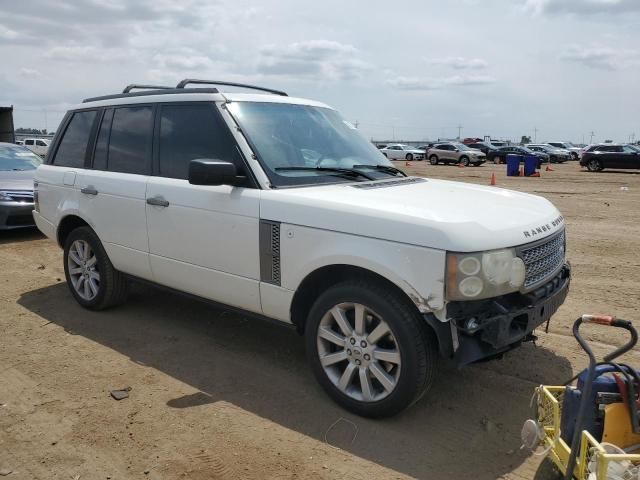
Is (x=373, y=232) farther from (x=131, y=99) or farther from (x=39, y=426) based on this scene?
(x=131, y=99)

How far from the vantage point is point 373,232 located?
3.26 m

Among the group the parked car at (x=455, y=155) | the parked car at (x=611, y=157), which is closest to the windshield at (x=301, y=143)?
the parked car at (x=611, y=157)

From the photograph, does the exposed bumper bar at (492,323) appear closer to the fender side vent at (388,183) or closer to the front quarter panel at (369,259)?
the front quarter panel at (369,259)

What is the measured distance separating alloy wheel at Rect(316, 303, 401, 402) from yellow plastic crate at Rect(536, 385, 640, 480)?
0.80 metres

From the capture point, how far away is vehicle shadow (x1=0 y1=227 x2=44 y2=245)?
910cm

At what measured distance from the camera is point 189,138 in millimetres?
4414

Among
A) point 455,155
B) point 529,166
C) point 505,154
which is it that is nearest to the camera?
point 529,166

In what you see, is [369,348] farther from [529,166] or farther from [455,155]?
[455,155]

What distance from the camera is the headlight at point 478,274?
3.00 meters

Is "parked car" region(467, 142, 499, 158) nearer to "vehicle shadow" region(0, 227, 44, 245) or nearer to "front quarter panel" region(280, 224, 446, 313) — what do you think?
"vehicle shadow" region(0, 227, 44, 245)

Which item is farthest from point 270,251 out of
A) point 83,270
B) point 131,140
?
point 83,270

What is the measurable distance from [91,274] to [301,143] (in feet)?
8.41

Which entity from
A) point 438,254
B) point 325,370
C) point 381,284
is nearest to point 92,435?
point 325,370

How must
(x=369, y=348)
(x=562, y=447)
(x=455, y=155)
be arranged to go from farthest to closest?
(x=455, y=155), (x=369, y=348), (x=562, y=447)
